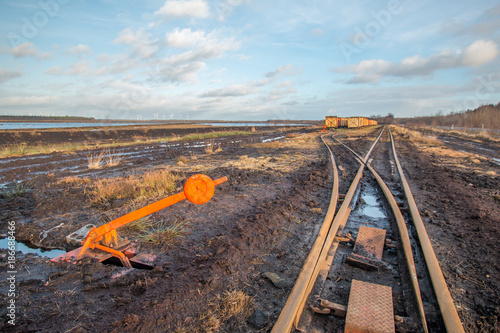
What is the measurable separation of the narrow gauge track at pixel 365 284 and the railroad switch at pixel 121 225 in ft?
5.15

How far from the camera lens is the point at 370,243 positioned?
13.9 ft

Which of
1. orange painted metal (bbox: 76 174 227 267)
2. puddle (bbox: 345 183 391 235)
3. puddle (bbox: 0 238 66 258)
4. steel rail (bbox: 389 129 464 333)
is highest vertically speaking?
orange painted metal (bbox: 76 174 227 267)

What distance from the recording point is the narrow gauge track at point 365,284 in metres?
2.59

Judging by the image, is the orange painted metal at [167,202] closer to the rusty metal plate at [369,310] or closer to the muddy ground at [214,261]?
the muddy ground at [214,261]

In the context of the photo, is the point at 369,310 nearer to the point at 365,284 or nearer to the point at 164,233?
the point at 365,284

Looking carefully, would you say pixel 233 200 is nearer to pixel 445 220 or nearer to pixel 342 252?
pixel 342 252

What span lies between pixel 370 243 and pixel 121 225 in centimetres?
362

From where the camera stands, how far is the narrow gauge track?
2.59 meters

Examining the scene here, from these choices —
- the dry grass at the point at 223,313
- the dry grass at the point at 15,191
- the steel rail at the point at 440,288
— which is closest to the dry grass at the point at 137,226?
the dry grass at the point at 223,313

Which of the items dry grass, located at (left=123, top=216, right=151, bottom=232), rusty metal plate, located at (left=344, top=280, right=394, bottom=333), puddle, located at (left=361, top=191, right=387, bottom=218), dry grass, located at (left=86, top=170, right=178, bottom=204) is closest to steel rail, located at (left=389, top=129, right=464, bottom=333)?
rusty metal plate, located at (left=344, top=280, right=394, bottom=333)

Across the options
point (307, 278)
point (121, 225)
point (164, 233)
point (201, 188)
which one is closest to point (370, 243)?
point (307, 278)

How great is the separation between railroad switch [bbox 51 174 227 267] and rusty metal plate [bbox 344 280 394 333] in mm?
1942

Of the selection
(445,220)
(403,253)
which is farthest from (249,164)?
(403,253)

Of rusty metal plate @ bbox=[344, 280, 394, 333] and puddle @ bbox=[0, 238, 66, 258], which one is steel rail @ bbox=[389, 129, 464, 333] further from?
puddle @ bbox=[0, 238, 66, 258]
